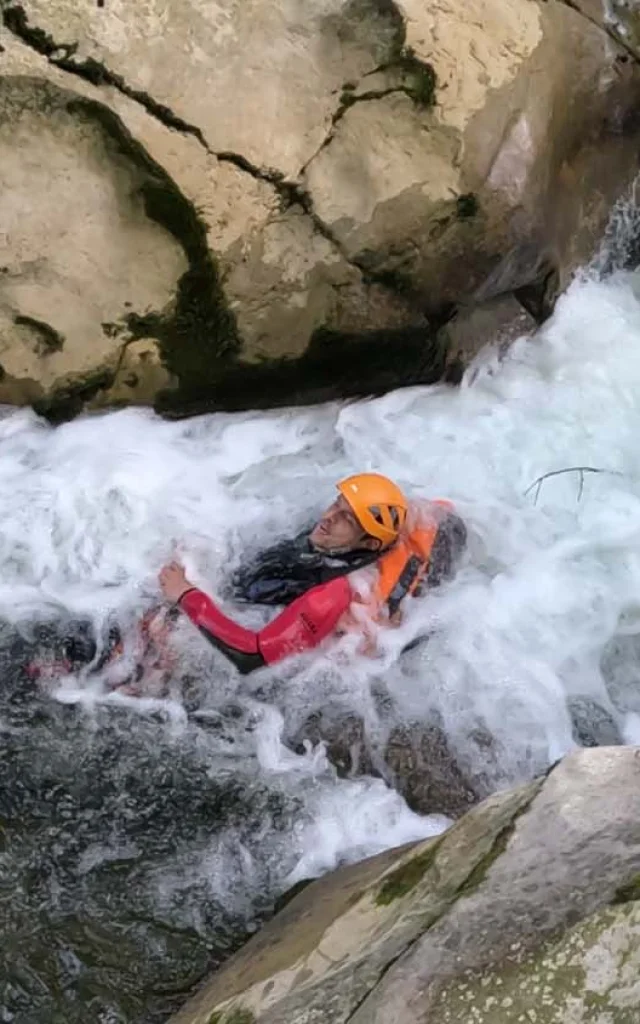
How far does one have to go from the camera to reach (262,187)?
4973mm

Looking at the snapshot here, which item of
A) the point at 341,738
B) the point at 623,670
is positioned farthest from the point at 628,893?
the point at 623,670

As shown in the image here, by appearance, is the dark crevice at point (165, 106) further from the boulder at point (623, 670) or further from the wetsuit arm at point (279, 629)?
the boulder at point (623, 670)

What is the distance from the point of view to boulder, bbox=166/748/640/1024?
6.88 ft

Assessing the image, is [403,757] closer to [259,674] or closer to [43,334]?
[259,674]

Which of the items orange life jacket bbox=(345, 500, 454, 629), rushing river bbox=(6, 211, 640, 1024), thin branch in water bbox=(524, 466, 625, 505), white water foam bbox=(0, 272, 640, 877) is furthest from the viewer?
thin branch in water bbox=(524, 466, 625, 505)

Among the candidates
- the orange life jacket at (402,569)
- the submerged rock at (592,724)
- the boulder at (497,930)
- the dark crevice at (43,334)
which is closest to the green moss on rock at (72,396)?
the dark crevice at (43,334)

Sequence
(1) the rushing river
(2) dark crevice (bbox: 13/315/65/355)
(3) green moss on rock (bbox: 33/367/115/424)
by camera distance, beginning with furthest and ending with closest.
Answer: (3) green moss on rock (bbox: 33/367/115/424) < (2) dark crevice (bbox: 13/315/65/355) < (1) the rushing river

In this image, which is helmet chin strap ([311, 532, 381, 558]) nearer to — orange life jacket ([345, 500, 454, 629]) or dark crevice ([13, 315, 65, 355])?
orange life jacket ([345, 500, 454, 629])

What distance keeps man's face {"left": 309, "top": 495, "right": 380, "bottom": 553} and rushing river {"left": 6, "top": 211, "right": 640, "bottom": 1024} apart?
0.44 metres

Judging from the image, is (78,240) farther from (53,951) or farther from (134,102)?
(53,951)

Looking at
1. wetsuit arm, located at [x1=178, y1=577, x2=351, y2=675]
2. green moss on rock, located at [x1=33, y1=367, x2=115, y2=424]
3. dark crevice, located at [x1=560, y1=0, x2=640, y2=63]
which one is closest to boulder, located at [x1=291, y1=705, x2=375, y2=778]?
wetsuit arm, located at [x1=178, y1=577, x2=351, y2=675]

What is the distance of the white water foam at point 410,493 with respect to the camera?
14.5 ft

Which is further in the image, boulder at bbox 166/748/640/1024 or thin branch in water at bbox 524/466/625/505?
thin branch in water at bbox 524/466/625/505

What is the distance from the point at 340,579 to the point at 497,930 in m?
2.27
